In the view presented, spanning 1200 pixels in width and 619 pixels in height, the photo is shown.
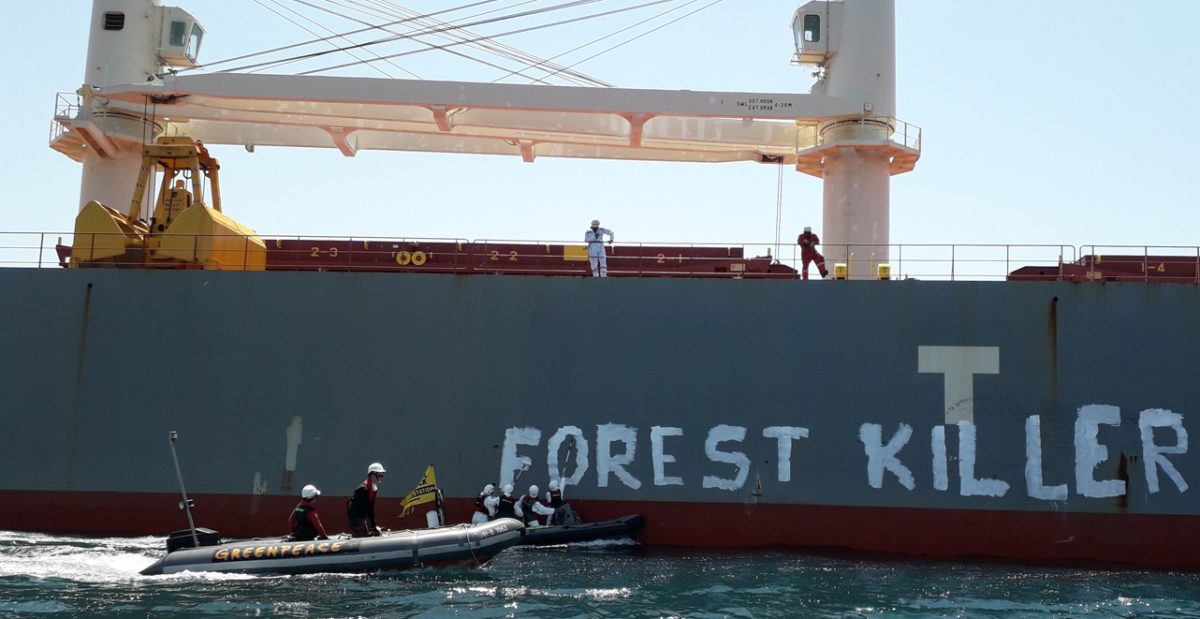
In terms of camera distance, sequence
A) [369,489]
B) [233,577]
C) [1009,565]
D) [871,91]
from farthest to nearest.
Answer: [871,91], [1009,565], [369,489], [233,577]

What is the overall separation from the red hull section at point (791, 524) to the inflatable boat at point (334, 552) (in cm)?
259

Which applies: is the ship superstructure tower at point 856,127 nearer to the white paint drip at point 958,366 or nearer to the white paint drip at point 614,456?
the white paint drip at point 958,366

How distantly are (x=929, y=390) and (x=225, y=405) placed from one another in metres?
11.6

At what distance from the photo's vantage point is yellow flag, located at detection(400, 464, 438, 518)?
61.1 ft

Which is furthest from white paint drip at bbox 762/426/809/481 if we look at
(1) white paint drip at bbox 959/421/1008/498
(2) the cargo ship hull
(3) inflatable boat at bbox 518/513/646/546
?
(3) inflatable boat at bbox 518/513/646/546

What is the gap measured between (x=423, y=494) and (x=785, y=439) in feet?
Answer: 19.3

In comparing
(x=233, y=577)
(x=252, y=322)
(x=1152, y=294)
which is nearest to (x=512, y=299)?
(x=252, y=322)

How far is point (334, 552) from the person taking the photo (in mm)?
16078

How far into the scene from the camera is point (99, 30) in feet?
80.0

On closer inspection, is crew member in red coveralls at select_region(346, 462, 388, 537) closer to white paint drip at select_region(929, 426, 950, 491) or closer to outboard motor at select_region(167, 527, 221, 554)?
outboard motor at select_region(167, 527, 221, 554)

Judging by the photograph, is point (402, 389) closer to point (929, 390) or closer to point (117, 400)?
point (117, 400)

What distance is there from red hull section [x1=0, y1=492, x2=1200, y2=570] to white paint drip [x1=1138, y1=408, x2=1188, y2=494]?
61cm

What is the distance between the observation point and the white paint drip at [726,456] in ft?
62.4

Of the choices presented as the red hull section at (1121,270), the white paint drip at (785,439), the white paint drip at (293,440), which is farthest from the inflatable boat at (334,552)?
the red hull section at (1121,270)
